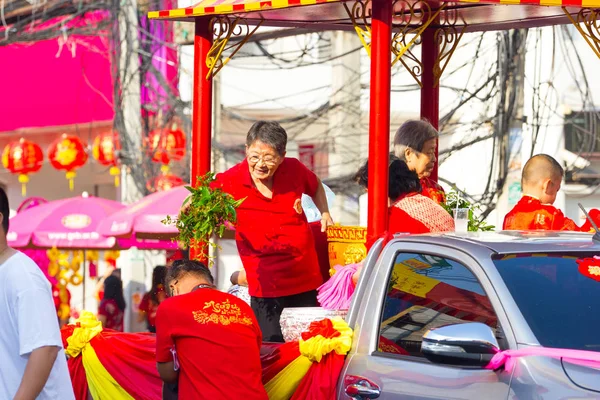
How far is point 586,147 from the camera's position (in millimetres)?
14922

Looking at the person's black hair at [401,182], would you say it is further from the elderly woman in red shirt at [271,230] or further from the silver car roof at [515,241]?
the silver car roof at [515,241]

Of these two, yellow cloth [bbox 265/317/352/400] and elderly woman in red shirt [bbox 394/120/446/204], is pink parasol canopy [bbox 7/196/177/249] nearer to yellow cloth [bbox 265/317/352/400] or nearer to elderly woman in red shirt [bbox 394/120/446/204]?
elderly woman in red shirt [bbox 394/120/446/204]

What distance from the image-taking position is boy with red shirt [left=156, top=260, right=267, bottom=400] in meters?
5.35

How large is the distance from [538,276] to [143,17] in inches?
565

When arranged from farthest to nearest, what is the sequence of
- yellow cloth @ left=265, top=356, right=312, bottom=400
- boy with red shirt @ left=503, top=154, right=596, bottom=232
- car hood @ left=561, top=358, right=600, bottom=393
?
boy with red shirt @ left=503, top=154, right=596, bottom=232, yellow cloth @ left=265, top=356, right=312, bottom=400, car hood @ left=561, top=358, right=600, bottom=393

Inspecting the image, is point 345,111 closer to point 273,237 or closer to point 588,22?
point 588,22

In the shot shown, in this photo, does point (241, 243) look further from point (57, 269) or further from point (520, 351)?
point (57, 269)

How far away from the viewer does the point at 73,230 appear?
16312 mm

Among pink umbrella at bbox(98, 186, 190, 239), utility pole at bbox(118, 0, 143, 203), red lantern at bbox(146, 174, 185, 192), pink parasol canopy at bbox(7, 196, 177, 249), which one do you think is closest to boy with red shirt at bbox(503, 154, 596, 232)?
pink umbrella at bbox(98, 186, 190, 239)

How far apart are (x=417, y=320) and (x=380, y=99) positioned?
1937 millimetres

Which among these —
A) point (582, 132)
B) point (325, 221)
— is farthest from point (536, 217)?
point (582, 132)

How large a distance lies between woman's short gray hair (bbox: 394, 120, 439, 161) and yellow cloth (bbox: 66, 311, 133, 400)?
6.89ft

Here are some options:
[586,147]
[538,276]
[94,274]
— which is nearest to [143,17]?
[94,274]

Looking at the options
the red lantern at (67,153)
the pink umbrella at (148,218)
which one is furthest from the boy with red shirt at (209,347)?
the red lantern at (67,153)
